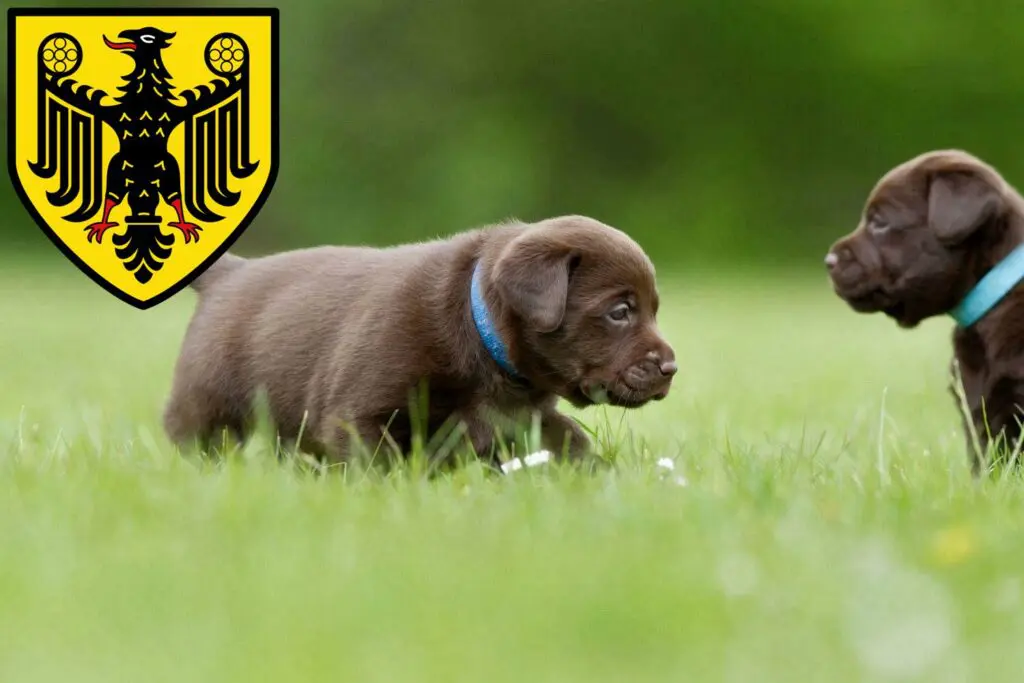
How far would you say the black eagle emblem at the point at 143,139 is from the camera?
17.6 ft

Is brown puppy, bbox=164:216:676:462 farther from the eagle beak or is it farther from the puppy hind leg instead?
the eagle beak

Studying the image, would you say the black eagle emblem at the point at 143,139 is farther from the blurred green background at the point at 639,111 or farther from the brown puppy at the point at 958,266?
the blurred green background at the point at 639,111

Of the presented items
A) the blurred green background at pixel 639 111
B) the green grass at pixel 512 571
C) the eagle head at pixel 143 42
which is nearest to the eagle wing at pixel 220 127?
the eagle head at pixel 143 42

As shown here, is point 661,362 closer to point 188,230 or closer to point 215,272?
point 215,272

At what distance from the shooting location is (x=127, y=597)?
2.58 m

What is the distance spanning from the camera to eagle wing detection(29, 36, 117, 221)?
5.50m

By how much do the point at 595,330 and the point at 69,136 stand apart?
2.44m

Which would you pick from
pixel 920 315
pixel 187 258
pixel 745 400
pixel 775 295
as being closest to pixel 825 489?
pixel 920 315

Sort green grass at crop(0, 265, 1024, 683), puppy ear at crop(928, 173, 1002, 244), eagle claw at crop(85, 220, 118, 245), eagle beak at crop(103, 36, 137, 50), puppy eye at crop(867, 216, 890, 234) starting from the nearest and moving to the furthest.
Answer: green grass at crop(0, 265, 1024, 683), puppy ear at crop(928, 173, 1002, 244), puppy eye at crop(867, 216, 890, 234), eagle claw at crop(85, 220, 118, 245), eagle beak at crop(103, 36, 137, 50)

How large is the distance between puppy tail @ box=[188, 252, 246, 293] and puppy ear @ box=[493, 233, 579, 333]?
132 centimetres

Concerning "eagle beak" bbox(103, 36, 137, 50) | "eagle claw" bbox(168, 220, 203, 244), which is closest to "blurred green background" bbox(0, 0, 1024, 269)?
"eagle beak" bbox(103, 36, 137, 50)

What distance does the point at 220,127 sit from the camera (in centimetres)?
556

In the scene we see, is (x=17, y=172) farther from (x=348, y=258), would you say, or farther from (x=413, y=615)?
(x=413, y=615)

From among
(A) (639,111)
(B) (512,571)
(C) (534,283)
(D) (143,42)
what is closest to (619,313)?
(C) (534,283)
